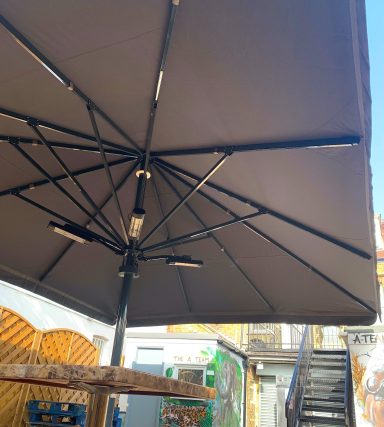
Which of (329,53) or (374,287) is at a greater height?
(329,53)

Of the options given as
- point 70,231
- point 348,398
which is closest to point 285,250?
point 70,231

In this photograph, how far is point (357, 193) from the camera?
2795 mm

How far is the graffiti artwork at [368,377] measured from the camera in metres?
8.41

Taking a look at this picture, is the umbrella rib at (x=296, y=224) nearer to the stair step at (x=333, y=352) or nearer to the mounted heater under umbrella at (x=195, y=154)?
the mounted heater under umbrella at (x=195, y=154)

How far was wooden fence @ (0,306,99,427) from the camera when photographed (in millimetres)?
6219

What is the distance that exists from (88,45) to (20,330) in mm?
5714

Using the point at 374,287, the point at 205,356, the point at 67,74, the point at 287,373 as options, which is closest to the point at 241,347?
the point at 287,373

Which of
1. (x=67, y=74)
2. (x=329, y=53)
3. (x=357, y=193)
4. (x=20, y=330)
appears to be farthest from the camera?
(x=20, y=330)

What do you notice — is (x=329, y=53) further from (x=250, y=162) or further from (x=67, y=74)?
(x=67, y=74)

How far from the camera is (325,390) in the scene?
8.69m

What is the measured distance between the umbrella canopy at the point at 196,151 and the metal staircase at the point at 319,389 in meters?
3.68

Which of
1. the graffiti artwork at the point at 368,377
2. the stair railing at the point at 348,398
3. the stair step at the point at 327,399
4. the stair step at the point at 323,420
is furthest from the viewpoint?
the graffiti artwork at the point at 368,377

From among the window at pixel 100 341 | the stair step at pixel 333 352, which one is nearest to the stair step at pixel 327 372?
the stair step at pixel 333 352

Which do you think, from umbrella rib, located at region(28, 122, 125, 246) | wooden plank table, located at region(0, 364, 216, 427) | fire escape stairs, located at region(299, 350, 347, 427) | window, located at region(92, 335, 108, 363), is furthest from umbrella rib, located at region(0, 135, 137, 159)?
window, located at region(92, 335, 108, 363)
